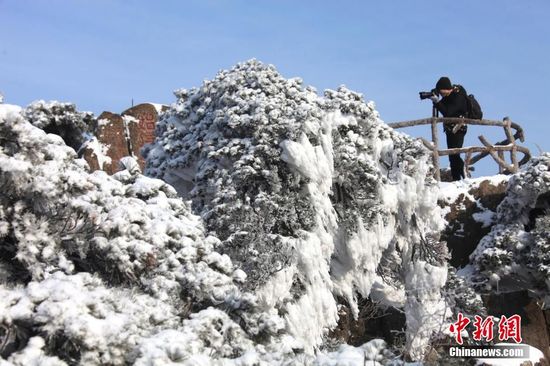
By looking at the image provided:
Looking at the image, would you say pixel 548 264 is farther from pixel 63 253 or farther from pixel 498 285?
pixel 63 253

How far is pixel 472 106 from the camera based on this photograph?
1529 centimetres

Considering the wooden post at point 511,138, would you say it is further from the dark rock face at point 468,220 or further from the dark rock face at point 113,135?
the dark rock face at point 113,135

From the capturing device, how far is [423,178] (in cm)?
1138

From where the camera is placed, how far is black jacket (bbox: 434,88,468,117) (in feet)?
48.8

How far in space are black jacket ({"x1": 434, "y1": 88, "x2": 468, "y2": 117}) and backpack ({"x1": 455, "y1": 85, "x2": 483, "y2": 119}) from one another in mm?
211

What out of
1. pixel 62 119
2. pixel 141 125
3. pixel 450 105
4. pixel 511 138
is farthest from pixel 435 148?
pixel 62 119

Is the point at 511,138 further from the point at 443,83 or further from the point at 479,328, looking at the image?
the point at 479,328

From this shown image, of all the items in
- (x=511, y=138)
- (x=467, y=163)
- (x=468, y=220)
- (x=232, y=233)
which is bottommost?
(x=232, y=233)

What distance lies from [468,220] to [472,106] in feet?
8.14

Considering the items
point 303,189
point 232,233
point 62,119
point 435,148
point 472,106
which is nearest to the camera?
point 62,119

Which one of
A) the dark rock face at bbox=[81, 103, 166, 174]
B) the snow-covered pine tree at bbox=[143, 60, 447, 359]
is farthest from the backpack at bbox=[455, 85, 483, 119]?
the dark rock face at bbox=[81, 103, 166, 174]

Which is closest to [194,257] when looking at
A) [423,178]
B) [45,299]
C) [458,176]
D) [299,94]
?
[45,299]

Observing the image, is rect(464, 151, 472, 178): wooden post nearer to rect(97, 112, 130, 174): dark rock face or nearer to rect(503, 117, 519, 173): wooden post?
rect(503, 117, 519, 173): wooden post

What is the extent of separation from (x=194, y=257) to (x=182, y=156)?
14.3 feet
